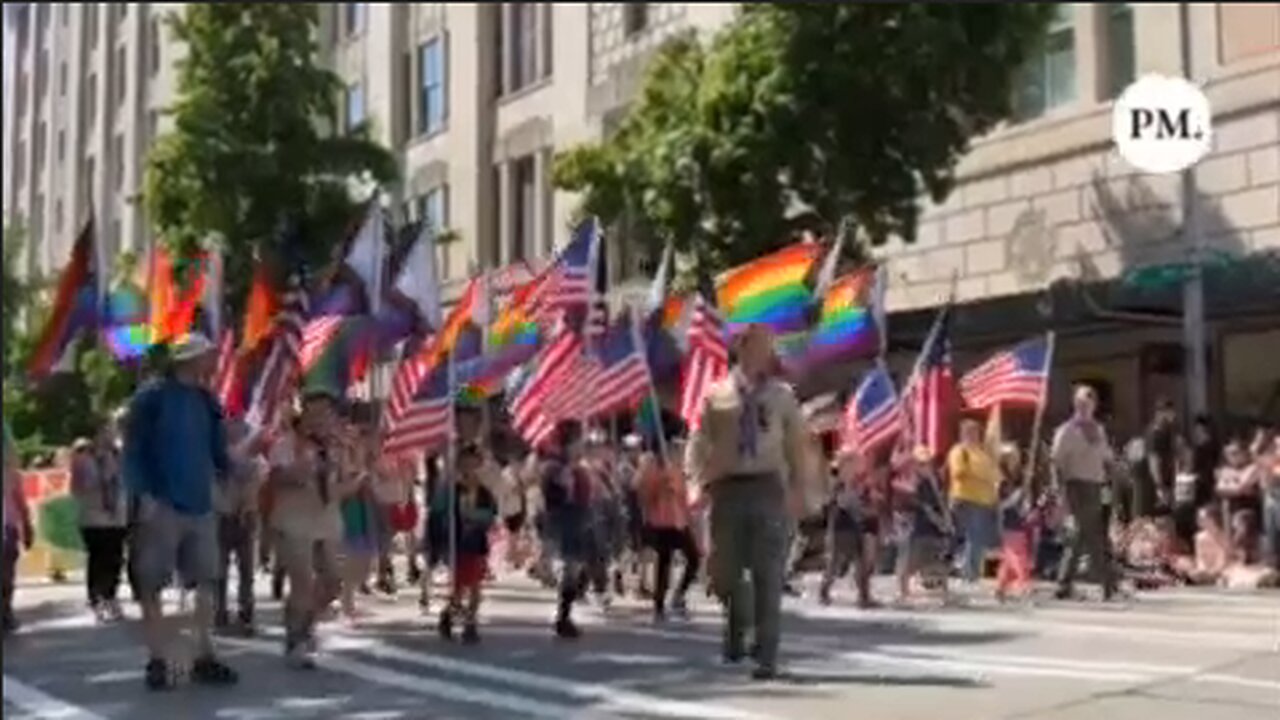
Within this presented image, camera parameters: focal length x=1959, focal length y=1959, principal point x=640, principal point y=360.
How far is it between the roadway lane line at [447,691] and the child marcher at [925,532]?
501 cm

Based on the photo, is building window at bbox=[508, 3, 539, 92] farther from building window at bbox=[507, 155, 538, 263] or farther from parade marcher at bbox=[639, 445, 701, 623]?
parade marcher at bbox=[639, 445, 701, 623]

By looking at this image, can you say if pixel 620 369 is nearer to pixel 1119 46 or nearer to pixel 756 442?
pixel 756 442

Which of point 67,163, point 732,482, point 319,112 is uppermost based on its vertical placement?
point 67,163

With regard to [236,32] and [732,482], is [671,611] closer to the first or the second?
[732,482]

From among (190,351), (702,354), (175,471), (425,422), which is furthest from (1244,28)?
(175,471)

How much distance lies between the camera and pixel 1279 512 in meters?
15.1

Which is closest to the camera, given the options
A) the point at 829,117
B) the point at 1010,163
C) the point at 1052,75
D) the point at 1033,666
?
the point at 1033,666

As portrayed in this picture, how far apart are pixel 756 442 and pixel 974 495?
526 cm

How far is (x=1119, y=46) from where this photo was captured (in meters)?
22.2

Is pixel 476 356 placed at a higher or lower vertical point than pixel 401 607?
higher

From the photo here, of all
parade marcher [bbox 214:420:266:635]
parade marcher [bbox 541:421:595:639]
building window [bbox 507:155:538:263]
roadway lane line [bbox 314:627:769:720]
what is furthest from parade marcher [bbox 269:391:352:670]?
building window [bbox 507:155:538:263]

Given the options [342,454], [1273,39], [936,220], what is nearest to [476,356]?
[342,454]

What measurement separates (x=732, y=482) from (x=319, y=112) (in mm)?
22025

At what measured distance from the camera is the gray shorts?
Answer: 900 centimetres
